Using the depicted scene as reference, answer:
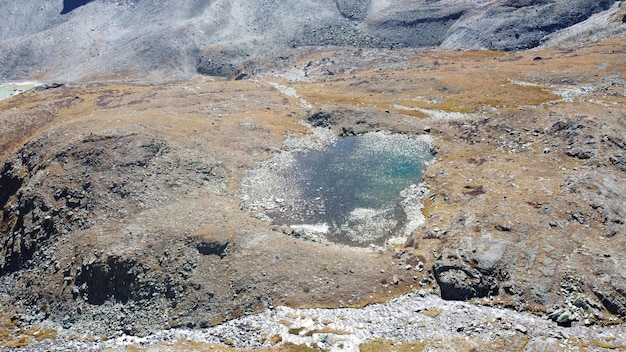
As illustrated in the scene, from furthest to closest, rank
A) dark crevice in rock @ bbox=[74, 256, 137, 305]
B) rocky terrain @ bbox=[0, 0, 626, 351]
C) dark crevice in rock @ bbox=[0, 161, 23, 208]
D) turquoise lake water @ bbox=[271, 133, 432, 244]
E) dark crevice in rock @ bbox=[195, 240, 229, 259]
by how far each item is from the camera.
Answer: dark crevice in rock @ bbox=[0, 161, 23, 208]
turquoise lake water @ bbox=[271, 133, 432, 244]
dark crevice in rock @ bbox=[195, 240, 229, 259]
dark crevice in rock @ bbox=[74, 256, 137, 305]
rocky terrain @ bbox=[0, 0, 626, 351]

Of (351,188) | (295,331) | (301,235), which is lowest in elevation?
(351,188)

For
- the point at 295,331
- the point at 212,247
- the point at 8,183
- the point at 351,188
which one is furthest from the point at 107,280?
the point at 8,183

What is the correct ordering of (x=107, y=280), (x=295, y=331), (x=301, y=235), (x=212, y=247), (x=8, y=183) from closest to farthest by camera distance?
(x=295, y=331), (x=107, y=280), (x=212, y=247), (x=301, y=235), (x=8, y=183)

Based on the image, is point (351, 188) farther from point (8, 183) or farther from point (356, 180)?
point (8, 183)

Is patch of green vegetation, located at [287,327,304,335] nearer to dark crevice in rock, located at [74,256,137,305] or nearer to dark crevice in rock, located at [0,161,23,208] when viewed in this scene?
dark crevice in rock, located at [74,256,137,305]

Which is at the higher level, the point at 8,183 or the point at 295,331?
the point at 8,183

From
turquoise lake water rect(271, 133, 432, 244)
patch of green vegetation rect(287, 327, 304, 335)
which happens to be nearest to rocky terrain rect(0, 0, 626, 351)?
patch of green vegetation rect(287, 327, 304, 335)

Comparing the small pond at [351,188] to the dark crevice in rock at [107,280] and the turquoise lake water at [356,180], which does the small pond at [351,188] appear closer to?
the turquoise lake water at [356,180]

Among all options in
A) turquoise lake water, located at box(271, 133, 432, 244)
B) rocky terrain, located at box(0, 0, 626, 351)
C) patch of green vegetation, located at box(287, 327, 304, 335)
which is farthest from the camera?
turquoise lake water, located at box(271, 133, 432, 244)

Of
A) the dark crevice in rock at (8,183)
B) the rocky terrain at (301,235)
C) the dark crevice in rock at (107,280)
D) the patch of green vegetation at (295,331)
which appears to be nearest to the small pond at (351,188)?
the rocky terrain at (301,235)
